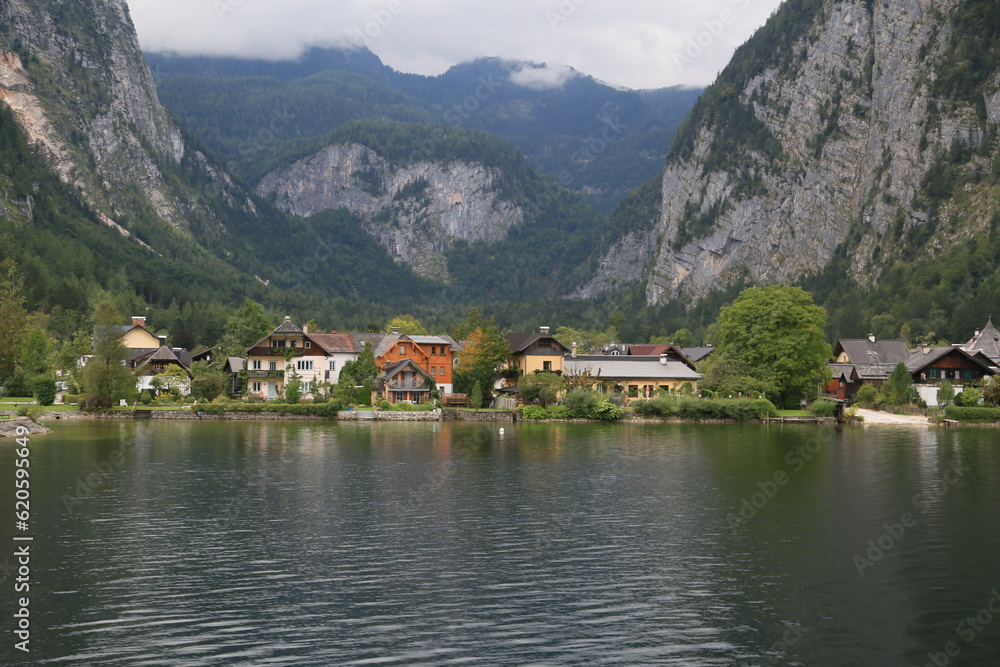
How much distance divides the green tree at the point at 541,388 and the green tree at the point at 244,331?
113 feet

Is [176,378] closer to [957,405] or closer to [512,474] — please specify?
[512,474]

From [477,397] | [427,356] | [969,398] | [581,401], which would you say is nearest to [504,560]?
[581,401]

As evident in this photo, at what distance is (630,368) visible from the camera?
333 ft

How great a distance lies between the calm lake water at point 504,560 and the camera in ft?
75.1

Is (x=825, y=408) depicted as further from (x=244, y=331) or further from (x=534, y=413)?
(x=244, y=331)

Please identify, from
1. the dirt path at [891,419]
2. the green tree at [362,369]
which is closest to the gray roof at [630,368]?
the dirt path at [891,419]

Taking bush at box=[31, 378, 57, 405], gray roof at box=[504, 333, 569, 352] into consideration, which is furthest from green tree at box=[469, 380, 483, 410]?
bush at box=[31, 378, 57, 405]

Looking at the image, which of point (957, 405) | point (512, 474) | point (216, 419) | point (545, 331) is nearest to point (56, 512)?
point (512, 474)

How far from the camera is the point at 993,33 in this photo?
19100cm

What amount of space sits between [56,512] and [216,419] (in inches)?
1926

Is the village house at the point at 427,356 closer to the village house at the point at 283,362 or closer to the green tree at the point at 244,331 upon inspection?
the village house at the point at 283,362

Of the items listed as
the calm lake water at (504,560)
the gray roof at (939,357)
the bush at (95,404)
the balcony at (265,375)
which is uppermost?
the gray roof at (939,357)

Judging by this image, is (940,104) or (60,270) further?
(940,104)

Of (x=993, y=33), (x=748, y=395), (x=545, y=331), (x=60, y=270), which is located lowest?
(x=748, y=395)
